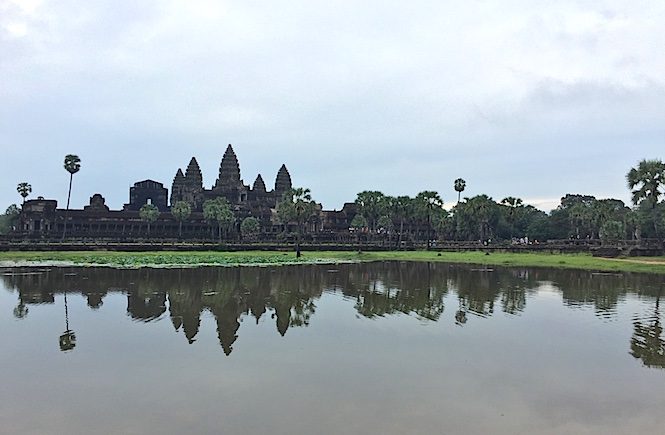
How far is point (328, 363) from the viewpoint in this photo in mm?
13672

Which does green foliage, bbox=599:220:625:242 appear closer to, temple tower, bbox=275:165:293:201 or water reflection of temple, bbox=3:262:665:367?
water reflection of temple, bbox=3:262:665:367

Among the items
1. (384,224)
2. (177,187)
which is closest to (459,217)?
(384,224)

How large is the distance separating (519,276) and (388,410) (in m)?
31.5

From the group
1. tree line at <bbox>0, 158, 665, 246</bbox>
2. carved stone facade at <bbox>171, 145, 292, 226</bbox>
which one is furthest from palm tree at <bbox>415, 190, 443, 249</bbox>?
carved stone facade at <bbox>171, 145, 292, 226</bbox>

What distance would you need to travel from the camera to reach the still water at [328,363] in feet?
32.4

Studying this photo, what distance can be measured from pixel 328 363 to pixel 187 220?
9278cm

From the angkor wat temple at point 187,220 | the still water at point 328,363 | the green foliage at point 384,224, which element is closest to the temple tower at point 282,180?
the angkor wat temple at point 187,220

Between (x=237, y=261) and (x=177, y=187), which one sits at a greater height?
(x=177, y=187)

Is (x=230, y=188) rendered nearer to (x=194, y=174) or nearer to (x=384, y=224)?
(x=194, y=174)

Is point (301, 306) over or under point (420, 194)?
under

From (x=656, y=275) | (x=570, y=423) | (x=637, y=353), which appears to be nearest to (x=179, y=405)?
(x=570, y=423)

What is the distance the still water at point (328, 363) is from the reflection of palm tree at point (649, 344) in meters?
0.08

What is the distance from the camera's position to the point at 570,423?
9812mm

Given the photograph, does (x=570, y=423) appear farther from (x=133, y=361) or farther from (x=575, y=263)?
(x=575, y=263)
